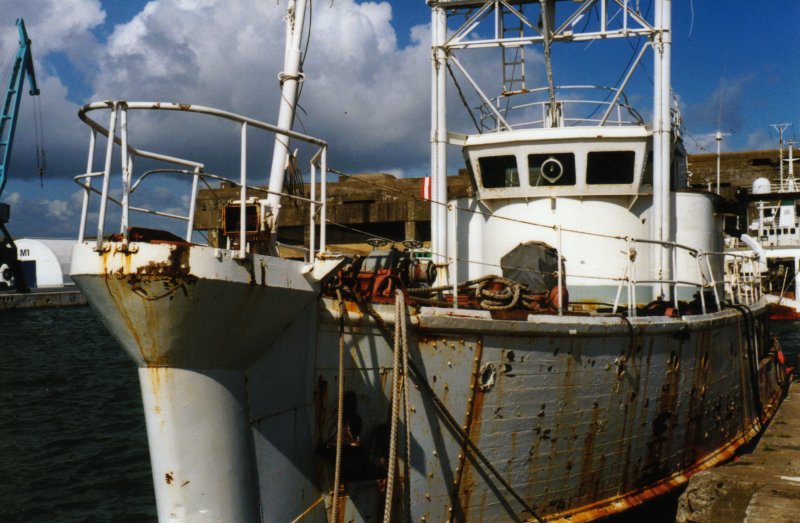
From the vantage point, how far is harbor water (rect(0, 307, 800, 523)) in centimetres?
936

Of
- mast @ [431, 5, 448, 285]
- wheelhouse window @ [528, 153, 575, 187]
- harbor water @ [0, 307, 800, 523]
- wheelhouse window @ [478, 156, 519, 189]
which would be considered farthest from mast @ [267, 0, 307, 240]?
harbor water @ [0, 307, 800, 523]

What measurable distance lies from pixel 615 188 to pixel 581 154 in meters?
0.64

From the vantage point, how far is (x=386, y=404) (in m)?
6.37

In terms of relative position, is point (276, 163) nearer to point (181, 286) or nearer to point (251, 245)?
point (251, 245)

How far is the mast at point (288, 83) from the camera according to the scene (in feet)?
22.8

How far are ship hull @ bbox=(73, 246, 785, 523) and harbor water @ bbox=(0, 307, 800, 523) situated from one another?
1498mm

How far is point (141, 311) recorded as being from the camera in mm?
5168

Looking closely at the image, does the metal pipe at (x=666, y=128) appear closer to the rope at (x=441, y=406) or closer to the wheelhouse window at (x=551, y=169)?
the wheelhouse window at (x=551, y=169)

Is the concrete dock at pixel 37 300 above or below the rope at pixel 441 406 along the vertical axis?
below

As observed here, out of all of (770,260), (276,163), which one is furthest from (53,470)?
(770,260)

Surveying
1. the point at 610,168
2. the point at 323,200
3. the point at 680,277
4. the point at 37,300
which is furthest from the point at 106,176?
the point at 37,300

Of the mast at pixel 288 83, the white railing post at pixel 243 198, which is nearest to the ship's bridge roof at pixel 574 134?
the mast at pixel 288 83

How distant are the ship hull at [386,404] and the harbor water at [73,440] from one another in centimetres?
150

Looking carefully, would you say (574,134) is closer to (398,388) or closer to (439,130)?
(439,130)
